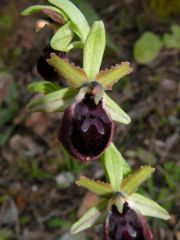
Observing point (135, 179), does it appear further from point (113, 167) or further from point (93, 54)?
point (93, 54)

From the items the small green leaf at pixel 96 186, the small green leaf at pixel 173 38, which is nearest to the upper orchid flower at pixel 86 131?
the small green leaf at pixel 96 186

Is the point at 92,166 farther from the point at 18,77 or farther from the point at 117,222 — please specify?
the point at 117,222

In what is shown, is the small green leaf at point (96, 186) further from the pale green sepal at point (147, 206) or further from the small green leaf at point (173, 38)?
the small green leaf at point (173, 38)

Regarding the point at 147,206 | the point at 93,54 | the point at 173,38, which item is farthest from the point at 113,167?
the point at 173,38

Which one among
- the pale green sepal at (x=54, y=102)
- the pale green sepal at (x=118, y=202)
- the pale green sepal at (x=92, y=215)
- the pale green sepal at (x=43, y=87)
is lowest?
the pale green sepal at (x=92, y=215)

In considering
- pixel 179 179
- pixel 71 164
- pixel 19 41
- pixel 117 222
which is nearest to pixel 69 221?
pixel 71 164

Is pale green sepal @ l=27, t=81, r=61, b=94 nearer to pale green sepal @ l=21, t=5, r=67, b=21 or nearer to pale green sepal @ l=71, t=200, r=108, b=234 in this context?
pale green sepal @ l=21, t=5, r=67, b=21

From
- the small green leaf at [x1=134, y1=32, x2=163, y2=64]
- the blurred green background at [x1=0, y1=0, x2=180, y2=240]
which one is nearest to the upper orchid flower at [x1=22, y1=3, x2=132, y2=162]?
the blurred green background at [x1=0, y1=0, x2=180, y2=240]
